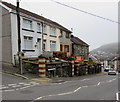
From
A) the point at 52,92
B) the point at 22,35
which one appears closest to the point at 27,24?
the point at 22,35

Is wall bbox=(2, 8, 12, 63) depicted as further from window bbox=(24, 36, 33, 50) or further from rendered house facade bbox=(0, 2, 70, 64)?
window bbox=(24, 36, 33, 50)

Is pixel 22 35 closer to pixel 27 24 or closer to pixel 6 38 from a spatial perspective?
pixel 27 24

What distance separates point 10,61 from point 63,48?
16.5 metres

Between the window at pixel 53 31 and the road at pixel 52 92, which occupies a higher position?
the window at pixel 53 31

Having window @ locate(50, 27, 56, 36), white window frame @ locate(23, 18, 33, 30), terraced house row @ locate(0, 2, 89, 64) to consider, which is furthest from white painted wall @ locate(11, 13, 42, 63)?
window @ locate(50, 27, 56, 36)

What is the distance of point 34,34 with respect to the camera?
24.5m

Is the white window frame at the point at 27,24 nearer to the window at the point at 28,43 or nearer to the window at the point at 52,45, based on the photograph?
the window at the point at 28,43

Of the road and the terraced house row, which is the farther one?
the terraced house row

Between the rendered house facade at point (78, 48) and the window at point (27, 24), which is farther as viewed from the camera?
the rendered house facade at point (78, 48)

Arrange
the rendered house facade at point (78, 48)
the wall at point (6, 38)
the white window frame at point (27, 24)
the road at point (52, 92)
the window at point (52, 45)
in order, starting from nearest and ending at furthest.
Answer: the road at point (52, 92)
the wall at point (6, 38)
the white window frame at point (27, 24)
the window at point (52, 45)
the rendered house facade at point (78, 48)

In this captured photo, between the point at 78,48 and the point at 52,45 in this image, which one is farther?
the point at 78,48

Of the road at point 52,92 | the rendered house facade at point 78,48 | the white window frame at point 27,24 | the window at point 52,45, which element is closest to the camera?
the road at point 52,92

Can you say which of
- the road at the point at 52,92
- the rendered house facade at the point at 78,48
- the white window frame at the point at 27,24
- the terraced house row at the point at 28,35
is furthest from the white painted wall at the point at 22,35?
the rendered house facade at the point at 78,48

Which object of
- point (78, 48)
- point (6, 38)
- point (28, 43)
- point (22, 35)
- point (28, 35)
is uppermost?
point (28, 35)
